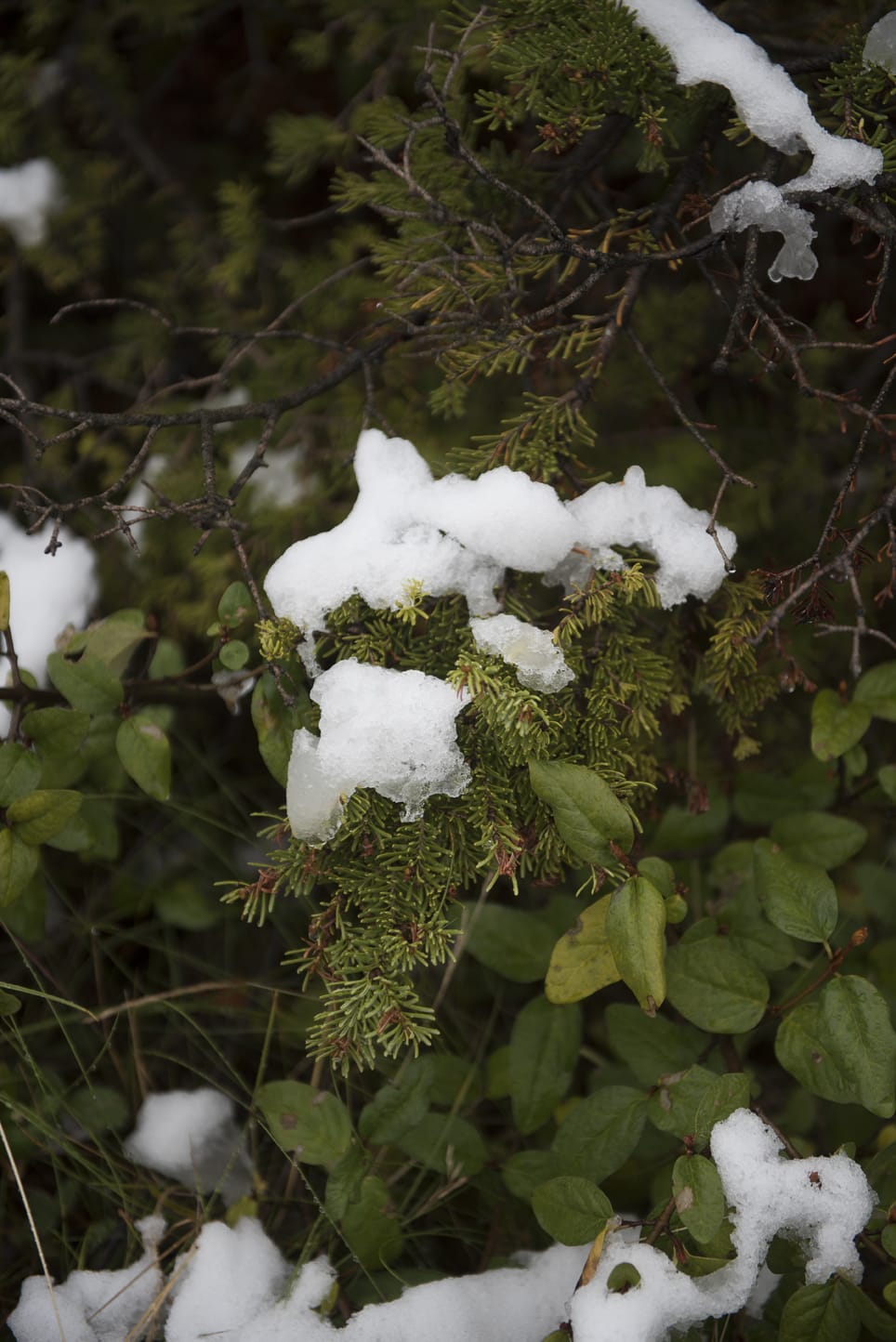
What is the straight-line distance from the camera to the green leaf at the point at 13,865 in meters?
1.19

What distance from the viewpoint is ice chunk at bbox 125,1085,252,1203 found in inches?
60.3

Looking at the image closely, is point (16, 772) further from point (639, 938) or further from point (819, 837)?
point (819, 837)

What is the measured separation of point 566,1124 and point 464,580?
0.73 meters

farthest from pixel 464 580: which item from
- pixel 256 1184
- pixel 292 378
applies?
pixel 256 1184

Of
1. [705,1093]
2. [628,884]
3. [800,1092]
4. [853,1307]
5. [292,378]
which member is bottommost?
[800,1092]

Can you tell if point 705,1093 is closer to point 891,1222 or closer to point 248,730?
point 891,1222

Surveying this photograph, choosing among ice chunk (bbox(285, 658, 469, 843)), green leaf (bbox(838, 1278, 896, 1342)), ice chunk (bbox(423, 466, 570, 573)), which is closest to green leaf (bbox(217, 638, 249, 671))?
ice chunk (bbox(285, 658, 469, 843))

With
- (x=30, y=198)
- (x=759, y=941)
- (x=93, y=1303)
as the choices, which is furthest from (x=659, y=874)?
(x=30, y=198)

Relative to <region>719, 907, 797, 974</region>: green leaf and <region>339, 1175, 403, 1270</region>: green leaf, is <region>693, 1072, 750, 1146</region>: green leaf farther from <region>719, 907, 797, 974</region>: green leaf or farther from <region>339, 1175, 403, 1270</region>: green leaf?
<region>339, 1175, 403, 1270</region>: green leaf

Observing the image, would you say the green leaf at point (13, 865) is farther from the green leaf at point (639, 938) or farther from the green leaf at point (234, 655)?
the green leaf at point (639, 938)

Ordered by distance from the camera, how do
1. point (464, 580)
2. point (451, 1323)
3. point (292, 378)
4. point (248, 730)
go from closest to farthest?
point (464, 580) < point (451, 1323) < point (292, 378) < point (248, 730)

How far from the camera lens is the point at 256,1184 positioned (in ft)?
4.75

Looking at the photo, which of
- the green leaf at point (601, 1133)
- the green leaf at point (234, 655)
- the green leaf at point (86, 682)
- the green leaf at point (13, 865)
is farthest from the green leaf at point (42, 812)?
the green leaf at point (601, 1133)

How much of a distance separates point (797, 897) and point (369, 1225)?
0.70m
